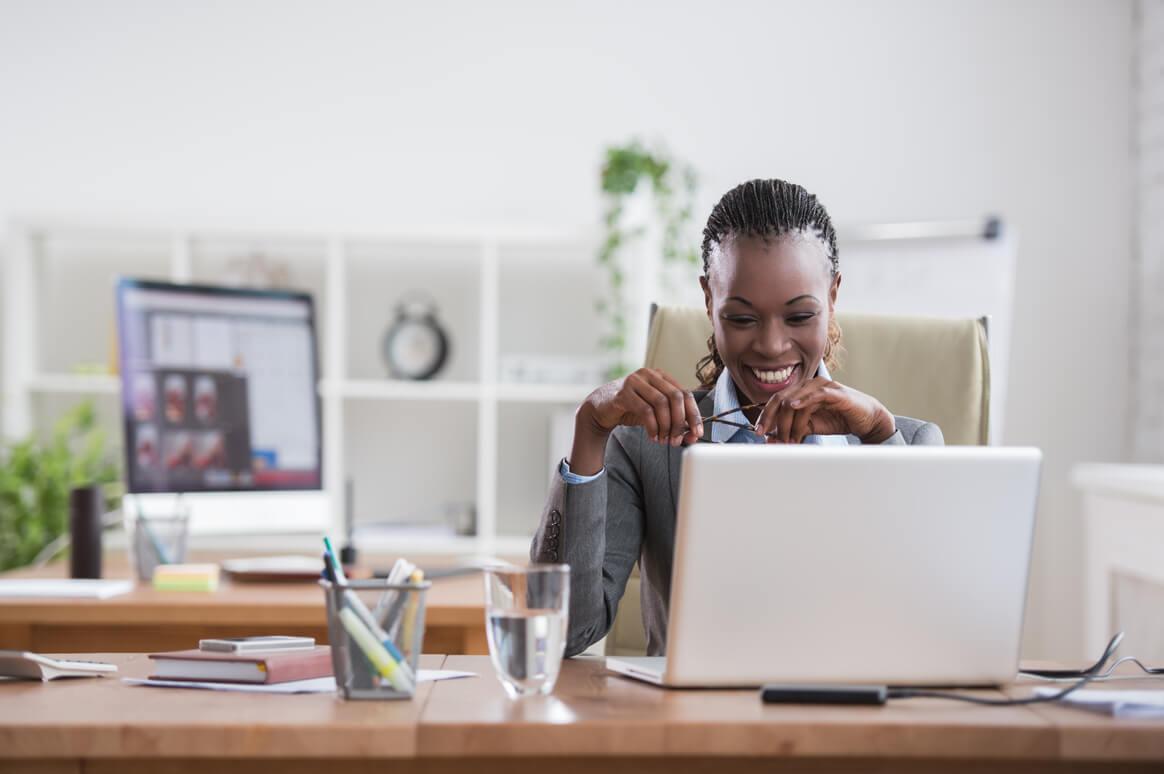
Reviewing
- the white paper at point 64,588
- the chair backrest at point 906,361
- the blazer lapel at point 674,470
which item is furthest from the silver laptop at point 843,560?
the white paper at point 64,588

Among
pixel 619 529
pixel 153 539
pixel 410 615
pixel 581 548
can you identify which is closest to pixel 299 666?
pixel 410 615

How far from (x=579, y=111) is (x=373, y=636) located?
9.62ft

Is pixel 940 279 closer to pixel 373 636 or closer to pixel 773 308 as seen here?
pixel 773 308

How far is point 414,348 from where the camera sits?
11.8ft

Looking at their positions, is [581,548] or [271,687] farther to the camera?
[581,548]

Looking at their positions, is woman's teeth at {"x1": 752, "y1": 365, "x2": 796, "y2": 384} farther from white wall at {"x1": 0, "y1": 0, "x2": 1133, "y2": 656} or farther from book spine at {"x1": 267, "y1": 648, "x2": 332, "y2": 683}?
white wall at {"x1": 0, "y1": 0, "x2": 1133, "y2": 656}

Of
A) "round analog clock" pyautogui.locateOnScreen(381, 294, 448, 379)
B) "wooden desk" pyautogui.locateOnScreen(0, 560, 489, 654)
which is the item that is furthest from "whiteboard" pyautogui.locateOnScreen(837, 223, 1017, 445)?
"wooden desk" pyautogui.locateOnScreen(0, 560, 489, 654)

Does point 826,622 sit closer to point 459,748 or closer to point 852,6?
point 459,748

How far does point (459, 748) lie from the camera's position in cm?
92

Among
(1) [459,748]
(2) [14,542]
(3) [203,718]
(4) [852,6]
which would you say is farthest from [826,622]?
(4) [852,6]

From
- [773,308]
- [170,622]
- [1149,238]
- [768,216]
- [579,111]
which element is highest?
[579,111]

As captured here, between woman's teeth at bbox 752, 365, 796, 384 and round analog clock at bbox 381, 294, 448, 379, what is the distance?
89.3 inches

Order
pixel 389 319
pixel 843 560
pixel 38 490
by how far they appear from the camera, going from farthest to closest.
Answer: pixel 389 319
pixel 38 490
pixel 843 560

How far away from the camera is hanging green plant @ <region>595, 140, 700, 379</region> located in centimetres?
338
